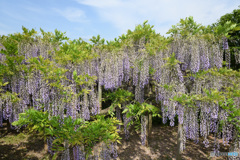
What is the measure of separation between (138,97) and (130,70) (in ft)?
5.70

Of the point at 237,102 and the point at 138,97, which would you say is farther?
the point at 138,97

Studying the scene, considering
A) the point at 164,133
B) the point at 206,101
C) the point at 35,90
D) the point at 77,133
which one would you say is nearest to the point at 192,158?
the point at 164,133

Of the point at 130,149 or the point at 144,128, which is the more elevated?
the point at 144,128

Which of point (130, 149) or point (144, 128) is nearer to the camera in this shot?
point (144, 128)

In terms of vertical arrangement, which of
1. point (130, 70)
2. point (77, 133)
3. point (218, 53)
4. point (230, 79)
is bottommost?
point (77, 133)

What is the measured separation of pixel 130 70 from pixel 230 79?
17.0ft

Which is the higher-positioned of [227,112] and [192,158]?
[227,112]

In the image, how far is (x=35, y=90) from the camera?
7.00m

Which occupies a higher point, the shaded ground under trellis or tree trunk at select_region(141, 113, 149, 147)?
tree trunk at select_region(141, 113, 149, 147)

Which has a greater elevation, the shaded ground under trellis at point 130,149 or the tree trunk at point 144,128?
the tree trunk at point 144,128

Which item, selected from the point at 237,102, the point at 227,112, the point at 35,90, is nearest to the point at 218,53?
the point at 237,102

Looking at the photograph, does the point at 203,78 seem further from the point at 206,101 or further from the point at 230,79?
the point at 230,79

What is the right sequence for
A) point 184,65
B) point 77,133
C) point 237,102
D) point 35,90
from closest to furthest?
1. point 77,133
2. point 237,102
3. point 35,90
4. point 184,65

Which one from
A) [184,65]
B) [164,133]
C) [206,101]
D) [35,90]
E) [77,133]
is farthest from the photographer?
[164,133]
